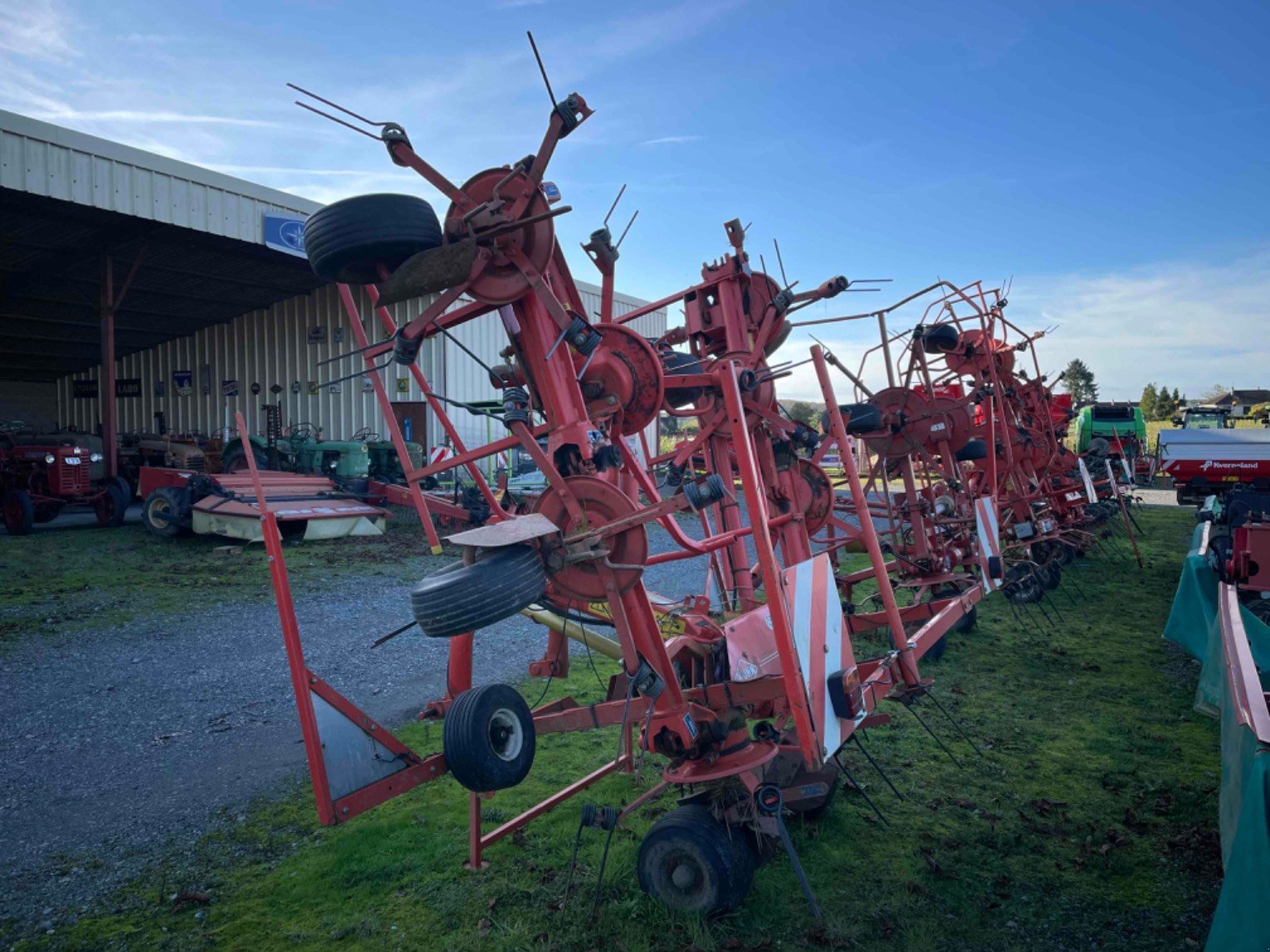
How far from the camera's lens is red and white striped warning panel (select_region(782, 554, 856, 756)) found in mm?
3264

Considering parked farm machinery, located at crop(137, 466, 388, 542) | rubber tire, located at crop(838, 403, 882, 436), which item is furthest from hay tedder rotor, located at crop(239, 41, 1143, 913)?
parked farm machinery, located at crop(137, 466, 388, 542)

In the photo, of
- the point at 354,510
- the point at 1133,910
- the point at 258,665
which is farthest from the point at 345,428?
the point at 1133,910

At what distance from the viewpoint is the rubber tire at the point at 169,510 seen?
12.7 metres

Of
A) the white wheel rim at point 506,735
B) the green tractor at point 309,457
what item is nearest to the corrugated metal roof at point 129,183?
the green tractor at point 309,457

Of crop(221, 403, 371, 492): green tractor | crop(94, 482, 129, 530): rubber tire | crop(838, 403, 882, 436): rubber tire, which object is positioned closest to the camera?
crop(838, 403, 882, 436): rubber tire

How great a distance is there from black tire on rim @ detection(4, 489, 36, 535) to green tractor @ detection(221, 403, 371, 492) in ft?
12.1

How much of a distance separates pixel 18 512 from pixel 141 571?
465 centimetres

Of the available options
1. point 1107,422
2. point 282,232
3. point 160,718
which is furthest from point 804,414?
point 160,718

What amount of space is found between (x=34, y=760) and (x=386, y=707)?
2141 millimetres

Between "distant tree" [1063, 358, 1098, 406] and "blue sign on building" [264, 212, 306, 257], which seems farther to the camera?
"distant tree" [1063, 358, 1098, 406]

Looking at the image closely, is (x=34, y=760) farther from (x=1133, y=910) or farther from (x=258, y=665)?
(x=1133, y=910)

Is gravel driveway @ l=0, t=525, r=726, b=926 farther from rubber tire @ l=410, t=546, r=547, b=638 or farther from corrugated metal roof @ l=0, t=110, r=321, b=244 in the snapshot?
corrugated metal roof @ l=0, t=110, r=321, b=244

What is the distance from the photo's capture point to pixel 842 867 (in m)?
3.79

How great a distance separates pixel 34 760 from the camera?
5.03 meters
